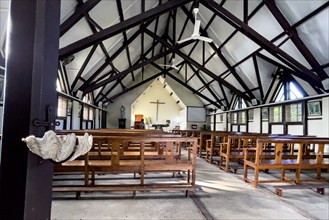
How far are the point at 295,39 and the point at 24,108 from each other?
628 cm

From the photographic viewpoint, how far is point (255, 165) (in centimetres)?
356

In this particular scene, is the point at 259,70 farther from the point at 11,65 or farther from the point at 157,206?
the point at 11,65

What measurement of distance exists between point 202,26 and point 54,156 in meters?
8.38

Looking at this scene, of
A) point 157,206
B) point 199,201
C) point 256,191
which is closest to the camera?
point 157,206

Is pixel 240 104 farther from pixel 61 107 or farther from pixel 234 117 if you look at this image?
pixel 61 107

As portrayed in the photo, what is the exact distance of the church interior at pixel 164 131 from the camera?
108 centimetres

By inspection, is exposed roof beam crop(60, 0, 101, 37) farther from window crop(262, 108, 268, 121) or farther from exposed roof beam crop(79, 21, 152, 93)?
window crop(262, 108, 268, 121)

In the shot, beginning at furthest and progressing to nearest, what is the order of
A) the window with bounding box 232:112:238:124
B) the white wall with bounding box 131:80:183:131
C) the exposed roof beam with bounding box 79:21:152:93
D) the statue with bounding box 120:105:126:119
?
the white wall with bounding box 131:80:183:131 → the statue with bounding box 120:105:126:119 → the window with bounding box 232:112:238:124 → the exposed roof beam with bounding box 79:21:152:93

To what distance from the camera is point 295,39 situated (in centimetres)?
560

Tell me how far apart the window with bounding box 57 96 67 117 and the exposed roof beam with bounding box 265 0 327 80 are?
6.19 meters

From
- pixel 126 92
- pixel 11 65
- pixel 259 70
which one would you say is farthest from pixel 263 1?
pixel 126 92

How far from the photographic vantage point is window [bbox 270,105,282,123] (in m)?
8.20

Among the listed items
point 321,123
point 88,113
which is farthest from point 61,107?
point 321,123

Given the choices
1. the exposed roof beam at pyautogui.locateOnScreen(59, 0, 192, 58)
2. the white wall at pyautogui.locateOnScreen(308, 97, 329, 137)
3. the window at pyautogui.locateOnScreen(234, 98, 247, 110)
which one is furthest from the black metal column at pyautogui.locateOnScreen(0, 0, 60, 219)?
the window at pyautogui.locateOnScreen(234, 98, 247, 110)
